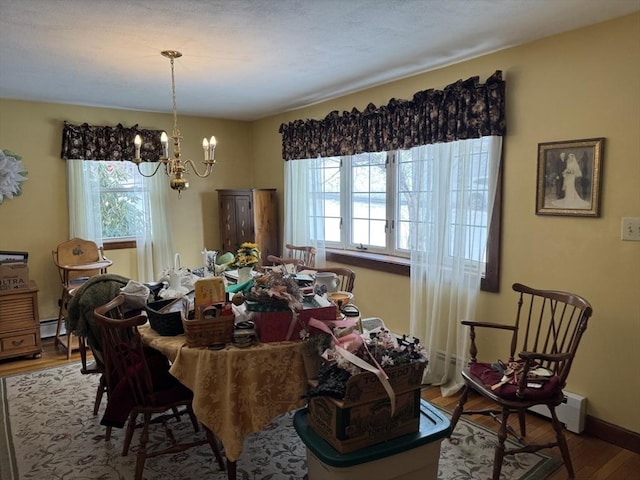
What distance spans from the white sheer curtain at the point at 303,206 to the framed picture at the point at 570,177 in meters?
2.31

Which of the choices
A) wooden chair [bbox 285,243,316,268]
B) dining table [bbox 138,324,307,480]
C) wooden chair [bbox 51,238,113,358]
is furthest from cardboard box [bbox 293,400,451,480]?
wooden chair [bbox 51,238,113,358]

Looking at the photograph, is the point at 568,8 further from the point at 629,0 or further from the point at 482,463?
the point at 482,463

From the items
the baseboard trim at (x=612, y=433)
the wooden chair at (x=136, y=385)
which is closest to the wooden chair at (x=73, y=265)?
the wooden chair at (x=136, y=385)

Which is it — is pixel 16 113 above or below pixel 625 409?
above

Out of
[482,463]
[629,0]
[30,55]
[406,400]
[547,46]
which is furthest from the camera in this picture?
[30,55]

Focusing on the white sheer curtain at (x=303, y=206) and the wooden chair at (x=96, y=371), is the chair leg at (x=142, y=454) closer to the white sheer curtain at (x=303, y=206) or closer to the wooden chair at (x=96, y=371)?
the wooden chair at (x=96, y=371)

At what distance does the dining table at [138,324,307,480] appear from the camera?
6.51 ft

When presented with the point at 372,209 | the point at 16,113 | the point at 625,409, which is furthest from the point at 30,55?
the point at 625,409

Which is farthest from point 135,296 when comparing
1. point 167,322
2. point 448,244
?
point 448,244

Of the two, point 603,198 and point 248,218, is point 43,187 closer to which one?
point 248,218

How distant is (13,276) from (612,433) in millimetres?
4691

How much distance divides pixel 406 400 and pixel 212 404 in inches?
34.2

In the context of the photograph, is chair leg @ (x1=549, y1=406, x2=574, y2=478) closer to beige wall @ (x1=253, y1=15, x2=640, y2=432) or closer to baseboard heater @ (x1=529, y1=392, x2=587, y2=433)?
baseboard heater @ (x1=529, y1=392, x2=587, y2=433)

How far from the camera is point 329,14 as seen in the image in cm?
228
